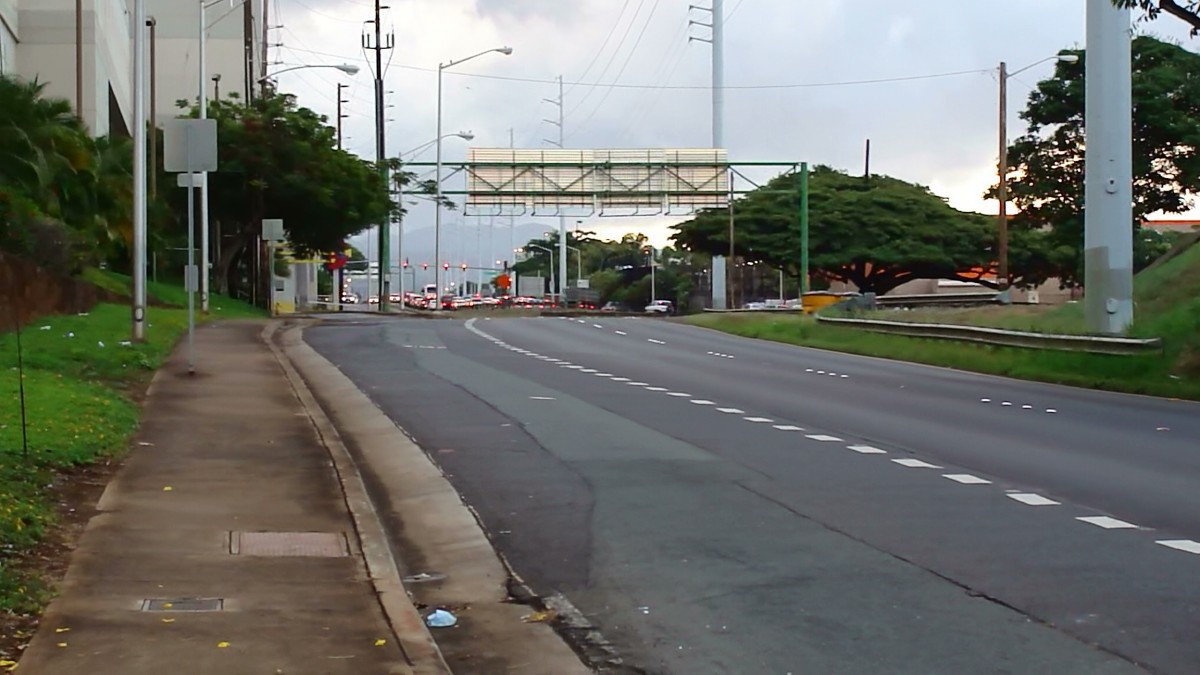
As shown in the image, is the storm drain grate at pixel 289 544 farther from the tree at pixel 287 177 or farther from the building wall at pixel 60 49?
the building wall at pixel 60 49

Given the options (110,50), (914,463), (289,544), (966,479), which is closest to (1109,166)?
(914,463)

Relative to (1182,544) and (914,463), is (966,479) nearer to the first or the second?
(914,463)

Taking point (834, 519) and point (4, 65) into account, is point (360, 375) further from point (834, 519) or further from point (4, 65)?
point (4, 65)

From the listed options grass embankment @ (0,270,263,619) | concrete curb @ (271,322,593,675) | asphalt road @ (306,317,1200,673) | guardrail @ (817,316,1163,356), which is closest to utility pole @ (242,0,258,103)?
guardrail @ (817,316,1163,356)

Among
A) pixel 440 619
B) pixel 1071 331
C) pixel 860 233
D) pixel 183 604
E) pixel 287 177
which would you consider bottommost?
pixel 440 619

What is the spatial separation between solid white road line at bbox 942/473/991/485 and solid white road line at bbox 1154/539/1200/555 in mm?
2705

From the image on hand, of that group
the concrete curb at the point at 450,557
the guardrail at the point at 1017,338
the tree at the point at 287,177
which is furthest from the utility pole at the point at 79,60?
the concrete curb at the point at 450,557

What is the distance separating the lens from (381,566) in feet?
30.6

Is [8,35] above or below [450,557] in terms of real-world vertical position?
above

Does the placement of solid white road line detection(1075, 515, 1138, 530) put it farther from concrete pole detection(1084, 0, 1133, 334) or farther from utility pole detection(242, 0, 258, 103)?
utility pole detection(242, 0, 258, 103)

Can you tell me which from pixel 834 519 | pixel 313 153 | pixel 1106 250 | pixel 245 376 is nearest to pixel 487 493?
pixel 834 519

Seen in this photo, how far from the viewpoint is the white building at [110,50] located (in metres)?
52.1

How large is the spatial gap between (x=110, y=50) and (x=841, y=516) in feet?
182

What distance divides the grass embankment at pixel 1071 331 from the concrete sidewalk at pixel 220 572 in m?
13.9
